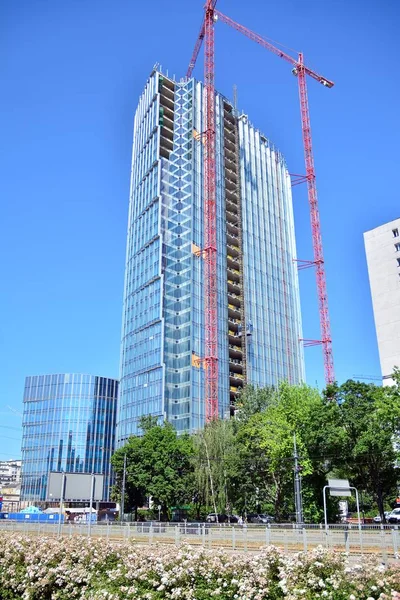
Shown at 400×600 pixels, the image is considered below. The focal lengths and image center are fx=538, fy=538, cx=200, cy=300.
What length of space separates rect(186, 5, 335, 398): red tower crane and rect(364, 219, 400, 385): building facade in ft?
41.8

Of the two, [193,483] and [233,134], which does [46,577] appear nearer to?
[193,483]

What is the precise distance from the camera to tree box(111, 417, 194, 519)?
6650 cm

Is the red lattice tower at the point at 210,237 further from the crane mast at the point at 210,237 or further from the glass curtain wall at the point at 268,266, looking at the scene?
the glass curtain wall at the point at 268,266

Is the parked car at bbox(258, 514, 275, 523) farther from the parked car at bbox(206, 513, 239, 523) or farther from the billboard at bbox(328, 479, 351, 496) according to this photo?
the billboard at bbox(328, 479, 351, 496)

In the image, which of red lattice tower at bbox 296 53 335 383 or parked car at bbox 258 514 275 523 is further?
red lattice tower at bbox 296 53 335 383

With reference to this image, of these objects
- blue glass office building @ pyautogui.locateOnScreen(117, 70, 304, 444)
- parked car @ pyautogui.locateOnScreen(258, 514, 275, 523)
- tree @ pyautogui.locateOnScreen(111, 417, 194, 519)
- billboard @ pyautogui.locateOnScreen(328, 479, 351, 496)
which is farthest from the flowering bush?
blue glass office building @ pyautogui.locateOnScreen(117, 70, 304, 444)

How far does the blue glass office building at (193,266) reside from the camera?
345 ft

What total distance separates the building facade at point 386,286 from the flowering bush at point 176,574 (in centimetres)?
7952

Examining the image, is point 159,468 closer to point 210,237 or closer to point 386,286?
point 386,286

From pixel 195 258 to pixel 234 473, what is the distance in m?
58.5

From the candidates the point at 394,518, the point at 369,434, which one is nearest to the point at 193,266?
the point at 394,518

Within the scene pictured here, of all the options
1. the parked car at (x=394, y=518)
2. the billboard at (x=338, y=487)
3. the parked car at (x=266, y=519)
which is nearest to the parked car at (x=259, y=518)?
the parked car at (x=266, y=519)

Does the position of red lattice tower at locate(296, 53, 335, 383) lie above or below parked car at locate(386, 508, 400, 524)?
above

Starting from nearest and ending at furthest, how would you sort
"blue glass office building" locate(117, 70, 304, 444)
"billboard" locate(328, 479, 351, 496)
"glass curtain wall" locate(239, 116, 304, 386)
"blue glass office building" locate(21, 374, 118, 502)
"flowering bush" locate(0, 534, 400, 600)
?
"flowering bush" locate(0, 534, 400, 600) → "billboard" locate(328, 479, 351, 496) → "blue glass office building" locate(117, 70, 304, 444) → "glass curtain wall" locate(239, 116, 304, 386) → "blue glass office building" locate(21, 374, 118, 502)
